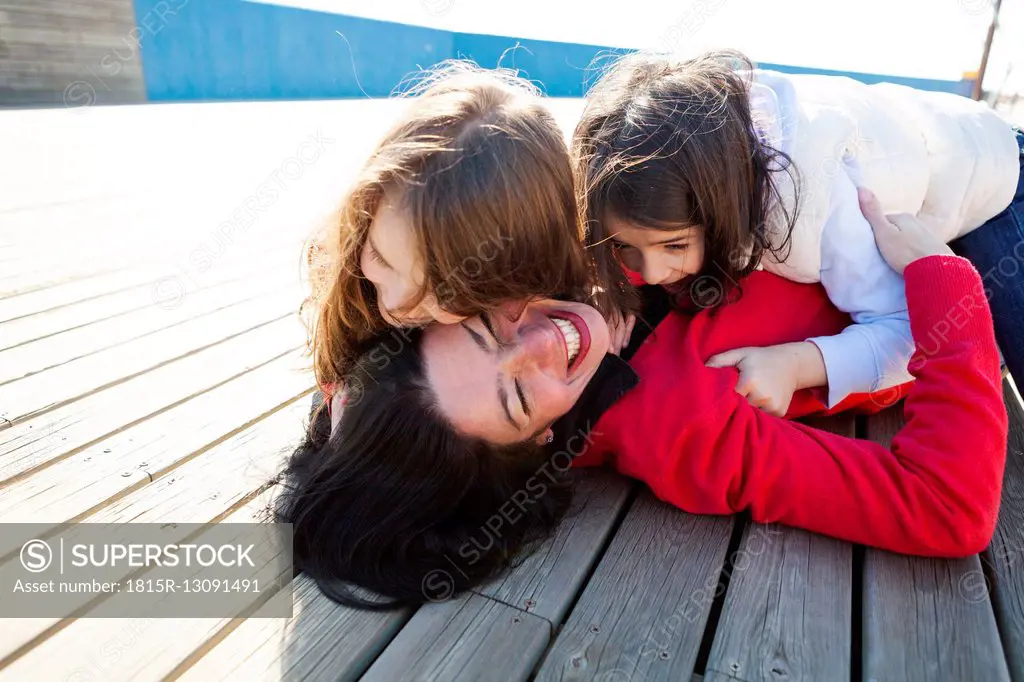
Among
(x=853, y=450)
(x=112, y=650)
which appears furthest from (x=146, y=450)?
(x=853, y=450)

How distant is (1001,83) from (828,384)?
713cm

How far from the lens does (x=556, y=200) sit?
143 cm

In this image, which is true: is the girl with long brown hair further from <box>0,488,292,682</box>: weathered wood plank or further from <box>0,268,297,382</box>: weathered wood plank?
<box>0,268,297,382</box>: weathered wood plank

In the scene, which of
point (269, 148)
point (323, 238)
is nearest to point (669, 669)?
point (323, 238)

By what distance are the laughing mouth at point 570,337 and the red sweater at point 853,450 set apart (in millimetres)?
174

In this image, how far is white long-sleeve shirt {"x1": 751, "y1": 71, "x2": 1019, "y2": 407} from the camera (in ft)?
5.92

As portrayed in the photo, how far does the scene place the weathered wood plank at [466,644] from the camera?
1.19m

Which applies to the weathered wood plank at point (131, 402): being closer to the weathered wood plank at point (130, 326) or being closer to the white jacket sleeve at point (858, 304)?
the weathered wood plank at point (130, 326)

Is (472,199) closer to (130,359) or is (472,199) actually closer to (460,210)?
(460,210)

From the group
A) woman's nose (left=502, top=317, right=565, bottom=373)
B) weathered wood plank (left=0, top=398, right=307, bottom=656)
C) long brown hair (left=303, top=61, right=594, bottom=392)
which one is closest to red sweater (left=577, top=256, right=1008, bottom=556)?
woman's nose (left=502, top=317, right=565, bottom=373)

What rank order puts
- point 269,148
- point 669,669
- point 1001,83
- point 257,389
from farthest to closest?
point 1001,83
point 269,148
point 257,389
point 669,669

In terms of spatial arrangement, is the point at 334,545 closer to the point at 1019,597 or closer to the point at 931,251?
the point at 1019,597

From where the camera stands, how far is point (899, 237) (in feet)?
6.02

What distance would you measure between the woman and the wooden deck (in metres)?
0.07
